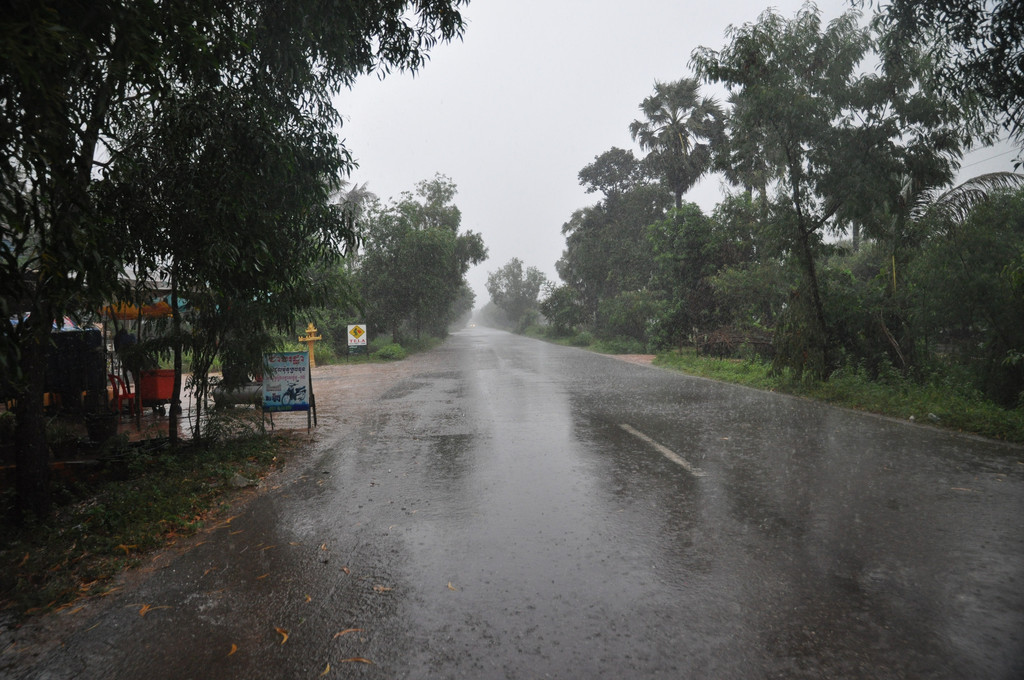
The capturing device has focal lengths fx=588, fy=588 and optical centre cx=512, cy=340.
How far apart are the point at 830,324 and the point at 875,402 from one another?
3.21m

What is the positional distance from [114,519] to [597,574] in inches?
159

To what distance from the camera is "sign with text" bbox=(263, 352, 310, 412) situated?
8.92 m

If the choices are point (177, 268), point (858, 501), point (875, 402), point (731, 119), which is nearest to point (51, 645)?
point (177, 268)

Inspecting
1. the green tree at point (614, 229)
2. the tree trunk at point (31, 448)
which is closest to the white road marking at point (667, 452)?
the tree trunk at point (31, 448)

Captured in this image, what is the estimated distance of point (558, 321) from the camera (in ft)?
164

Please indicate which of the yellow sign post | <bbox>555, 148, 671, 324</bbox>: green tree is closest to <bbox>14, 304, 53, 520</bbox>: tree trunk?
the yellow sign post

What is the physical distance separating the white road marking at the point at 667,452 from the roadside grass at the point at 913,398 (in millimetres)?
4455

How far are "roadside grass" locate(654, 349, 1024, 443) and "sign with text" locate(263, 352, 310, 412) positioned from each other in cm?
932

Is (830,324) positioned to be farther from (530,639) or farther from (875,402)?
(530,639)

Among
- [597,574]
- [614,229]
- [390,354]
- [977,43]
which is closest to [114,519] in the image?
→ [597,574]

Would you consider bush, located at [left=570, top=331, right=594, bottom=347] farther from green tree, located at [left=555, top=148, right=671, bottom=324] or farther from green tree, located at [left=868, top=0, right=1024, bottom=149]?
green tree, located at [left=868, top=0, right=1024, bottom=149]

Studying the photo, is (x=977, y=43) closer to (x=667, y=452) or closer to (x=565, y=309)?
(x=667, y=452)


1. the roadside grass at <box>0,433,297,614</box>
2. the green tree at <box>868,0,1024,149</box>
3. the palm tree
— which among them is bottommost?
the roadside grass at <box>0,433,297,614</box>

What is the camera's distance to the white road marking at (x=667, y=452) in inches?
243
